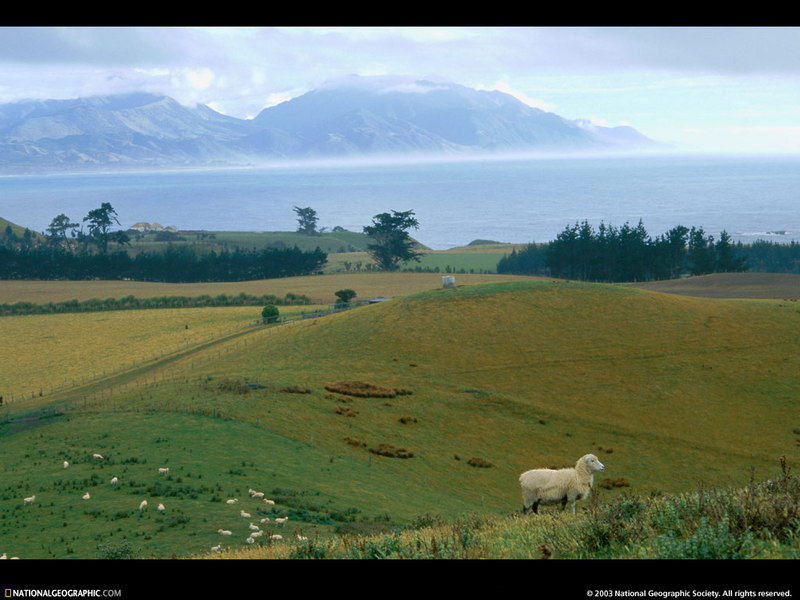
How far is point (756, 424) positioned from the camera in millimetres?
38156

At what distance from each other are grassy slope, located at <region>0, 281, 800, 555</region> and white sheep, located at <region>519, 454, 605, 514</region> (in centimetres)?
427

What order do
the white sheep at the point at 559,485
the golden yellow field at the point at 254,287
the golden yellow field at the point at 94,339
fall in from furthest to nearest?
the golden yellow field at the point at 254,287
the golden yellow field at the point at 94,339
the white sheep at the point at 559,485

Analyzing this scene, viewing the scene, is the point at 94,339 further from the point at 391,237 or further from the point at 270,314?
the point at 391,237

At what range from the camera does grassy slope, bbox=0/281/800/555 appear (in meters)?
25.2

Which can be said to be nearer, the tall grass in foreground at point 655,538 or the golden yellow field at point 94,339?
the tall grass in foreground at point 655,538

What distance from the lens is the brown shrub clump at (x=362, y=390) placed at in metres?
39.2

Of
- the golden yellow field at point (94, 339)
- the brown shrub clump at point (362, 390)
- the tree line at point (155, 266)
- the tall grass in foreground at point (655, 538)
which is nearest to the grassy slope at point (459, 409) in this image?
the brown shrub clump at point (362, 390)

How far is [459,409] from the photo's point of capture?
3888 cm

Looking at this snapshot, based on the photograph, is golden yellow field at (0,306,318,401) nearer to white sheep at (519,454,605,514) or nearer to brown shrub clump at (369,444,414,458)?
brown shrub clump at (369,444,414,458)

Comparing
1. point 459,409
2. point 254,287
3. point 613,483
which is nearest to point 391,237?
point 254,287

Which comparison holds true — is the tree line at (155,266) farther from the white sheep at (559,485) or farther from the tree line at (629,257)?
the white sheep at (559,485)

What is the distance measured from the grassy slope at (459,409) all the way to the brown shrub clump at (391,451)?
428 mm

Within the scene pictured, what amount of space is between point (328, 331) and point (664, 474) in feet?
100

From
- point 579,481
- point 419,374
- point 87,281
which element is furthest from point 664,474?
point 87,281
